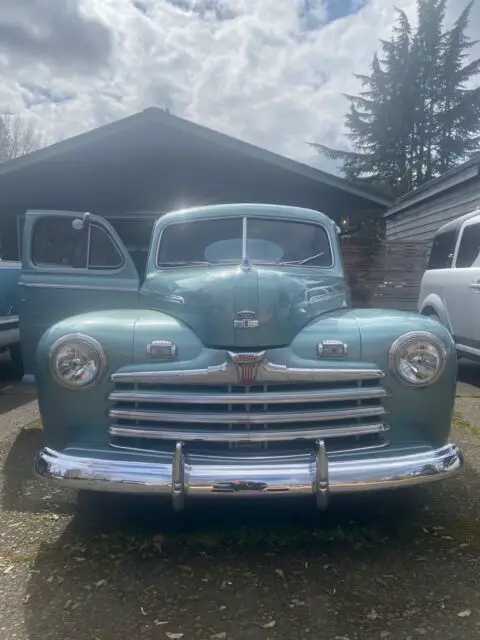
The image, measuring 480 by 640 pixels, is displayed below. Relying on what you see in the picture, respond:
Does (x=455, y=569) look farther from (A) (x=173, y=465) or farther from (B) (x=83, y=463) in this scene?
(B) (x=83, y=463)

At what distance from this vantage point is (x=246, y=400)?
273 cm

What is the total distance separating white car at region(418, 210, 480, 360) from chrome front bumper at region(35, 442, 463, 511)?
3694 millimetres

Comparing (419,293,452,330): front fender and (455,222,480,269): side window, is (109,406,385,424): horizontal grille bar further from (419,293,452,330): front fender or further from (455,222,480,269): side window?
(419,293,452,330): front fender

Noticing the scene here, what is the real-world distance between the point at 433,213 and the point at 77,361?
11.1 metres

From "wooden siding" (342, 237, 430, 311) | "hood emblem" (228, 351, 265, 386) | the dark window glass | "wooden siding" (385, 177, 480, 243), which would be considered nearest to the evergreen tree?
"wooden siding" (385, 177, 480, 243)

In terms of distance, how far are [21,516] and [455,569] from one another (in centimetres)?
232

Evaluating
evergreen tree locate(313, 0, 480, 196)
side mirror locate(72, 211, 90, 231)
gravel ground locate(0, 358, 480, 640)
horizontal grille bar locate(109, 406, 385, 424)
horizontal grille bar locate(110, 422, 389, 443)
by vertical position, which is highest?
evergreen tree locate(313, 0, 480, 196)

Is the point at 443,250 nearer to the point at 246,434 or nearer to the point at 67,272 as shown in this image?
the point at 67,272

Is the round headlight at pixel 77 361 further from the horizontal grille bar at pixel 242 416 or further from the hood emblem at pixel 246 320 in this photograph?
the hood emblem at pixel 246 320

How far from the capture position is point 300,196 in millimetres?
12125

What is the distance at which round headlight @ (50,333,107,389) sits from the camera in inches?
111

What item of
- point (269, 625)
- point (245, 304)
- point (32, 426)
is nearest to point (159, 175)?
point (32, 426)

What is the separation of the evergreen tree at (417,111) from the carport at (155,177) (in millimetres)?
16976

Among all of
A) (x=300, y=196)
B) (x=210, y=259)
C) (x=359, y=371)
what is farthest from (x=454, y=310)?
(x=300, y=196)
